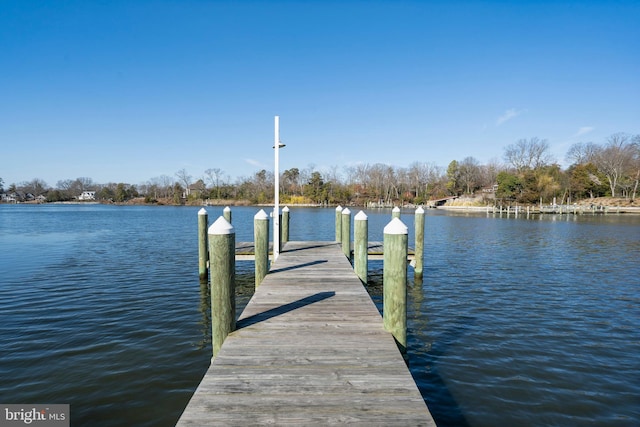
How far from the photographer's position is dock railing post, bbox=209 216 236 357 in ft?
15.6

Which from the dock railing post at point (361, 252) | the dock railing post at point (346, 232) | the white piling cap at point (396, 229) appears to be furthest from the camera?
the dock railing post at point (346, 232)

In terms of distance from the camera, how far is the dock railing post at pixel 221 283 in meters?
4.76

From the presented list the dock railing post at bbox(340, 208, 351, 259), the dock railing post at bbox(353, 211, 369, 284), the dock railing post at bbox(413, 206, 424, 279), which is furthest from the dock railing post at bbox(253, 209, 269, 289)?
the dock railing post at bbox(413, 206, 424, 279)

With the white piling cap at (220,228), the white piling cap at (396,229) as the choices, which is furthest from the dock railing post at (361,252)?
the white piling cap at (220,228)

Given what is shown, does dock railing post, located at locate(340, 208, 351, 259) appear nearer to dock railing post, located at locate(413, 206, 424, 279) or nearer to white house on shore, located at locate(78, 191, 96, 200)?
dock railing post, located at locate(413, 206, 424, 279)

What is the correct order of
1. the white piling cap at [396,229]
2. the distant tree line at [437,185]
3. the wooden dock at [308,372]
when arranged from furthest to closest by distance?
→ the distant tree line at [437,185]
the white piling cap at [396,229]
the wooden dock at [308,372]

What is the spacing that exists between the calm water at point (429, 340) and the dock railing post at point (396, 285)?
1288 mm

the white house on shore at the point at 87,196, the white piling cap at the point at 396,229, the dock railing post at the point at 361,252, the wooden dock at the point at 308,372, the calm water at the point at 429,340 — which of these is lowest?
the calm water at the point at 429,340

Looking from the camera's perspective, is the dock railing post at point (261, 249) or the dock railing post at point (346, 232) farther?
the dock railing post at point (346, 232)

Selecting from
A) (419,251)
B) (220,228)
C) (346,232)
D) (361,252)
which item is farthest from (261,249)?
(419,251)

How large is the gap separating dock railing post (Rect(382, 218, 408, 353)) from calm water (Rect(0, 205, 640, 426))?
1288 mm

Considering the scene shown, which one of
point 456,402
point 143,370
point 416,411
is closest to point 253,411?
point 416,411

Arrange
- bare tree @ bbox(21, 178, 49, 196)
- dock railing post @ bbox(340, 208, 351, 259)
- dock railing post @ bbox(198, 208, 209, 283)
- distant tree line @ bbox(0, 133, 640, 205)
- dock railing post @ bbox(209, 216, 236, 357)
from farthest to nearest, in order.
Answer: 1. bare tree @ bbox(21, 178, 49, 196)
2. distant tree line @ bbox(0, 133, 640, 205)
3. dock railing post @ bbox(340, 208, 351, 259)
4. dock railing post @ bbox(198, 208, 209, 283)
5. dock railing post @ bbox(209, 216, 236, 357)

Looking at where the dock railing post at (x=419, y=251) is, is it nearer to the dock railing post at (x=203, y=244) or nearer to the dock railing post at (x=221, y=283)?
the dock railing post at (x=203, y=244)
